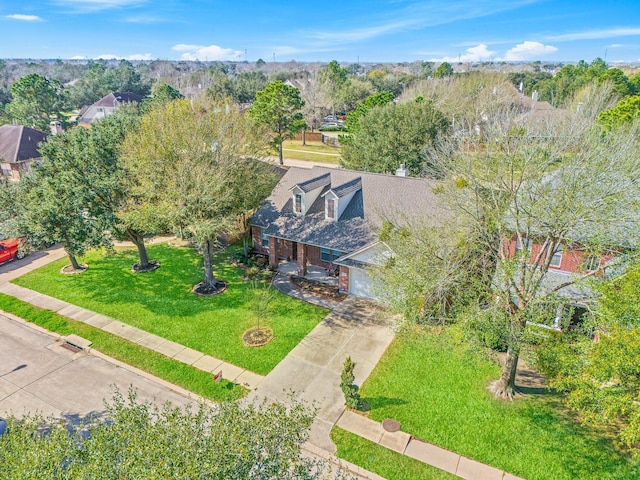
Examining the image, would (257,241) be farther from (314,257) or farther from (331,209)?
(331,209)

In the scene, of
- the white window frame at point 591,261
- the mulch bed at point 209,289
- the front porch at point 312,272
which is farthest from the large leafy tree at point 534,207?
the mulch bed at point 209,289

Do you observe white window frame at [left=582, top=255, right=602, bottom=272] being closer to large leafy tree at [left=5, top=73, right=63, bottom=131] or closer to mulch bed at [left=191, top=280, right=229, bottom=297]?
mulch bed at [left=191, top=280, right=229, bottom=297]

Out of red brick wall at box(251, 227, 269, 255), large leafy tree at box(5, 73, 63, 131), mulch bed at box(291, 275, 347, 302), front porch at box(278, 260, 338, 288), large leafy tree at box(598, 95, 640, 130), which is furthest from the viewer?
large leafy tree at box(5, 73, 63, 131)

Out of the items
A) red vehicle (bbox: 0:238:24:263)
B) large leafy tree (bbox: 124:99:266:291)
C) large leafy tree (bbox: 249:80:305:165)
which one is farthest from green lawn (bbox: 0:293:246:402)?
large leafy tree (bbox: 249:80:305:165)

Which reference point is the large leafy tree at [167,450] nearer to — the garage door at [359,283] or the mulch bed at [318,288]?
the garage door at [359,283]

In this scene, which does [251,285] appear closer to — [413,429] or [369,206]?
[369,206]

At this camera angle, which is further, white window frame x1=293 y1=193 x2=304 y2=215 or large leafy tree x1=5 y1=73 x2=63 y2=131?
large leafy tree x1=5 y1=73 x2=63 y2=131
